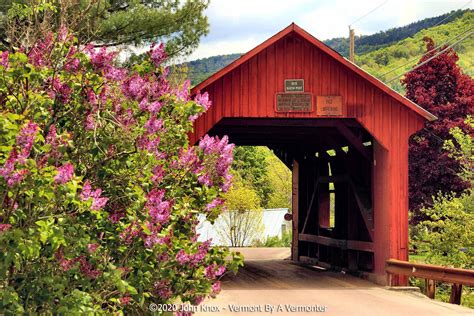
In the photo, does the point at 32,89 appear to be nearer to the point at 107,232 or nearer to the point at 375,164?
the point at 107,232

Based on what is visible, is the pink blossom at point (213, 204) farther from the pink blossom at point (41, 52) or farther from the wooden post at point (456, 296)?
the wooden post at point (456, 296)

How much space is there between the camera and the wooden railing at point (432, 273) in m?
14.5

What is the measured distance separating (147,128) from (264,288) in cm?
976

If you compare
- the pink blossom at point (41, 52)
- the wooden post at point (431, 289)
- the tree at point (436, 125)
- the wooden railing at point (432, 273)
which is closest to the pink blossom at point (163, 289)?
the pink blossom at point (41, 52)

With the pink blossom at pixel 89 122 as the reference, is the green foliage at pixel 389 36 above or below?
above

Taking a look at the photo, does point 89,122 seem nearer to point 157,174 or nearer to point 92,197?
point 157,174

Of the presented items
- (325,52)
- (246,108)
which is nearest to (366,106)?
(325,52)

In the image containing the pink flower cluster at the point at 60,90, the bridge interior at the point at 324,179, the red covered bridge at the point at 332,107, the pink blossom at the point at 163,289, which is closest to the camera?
the pink flower cluster at the point at 60,90

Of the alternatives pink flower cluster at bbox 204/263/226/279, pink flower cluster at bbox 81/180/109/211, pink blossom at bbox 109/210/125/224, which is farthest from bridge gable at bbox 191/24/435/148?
pink flower cluster at bbox 81/180/109/211

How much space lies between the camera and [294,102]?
17.8m

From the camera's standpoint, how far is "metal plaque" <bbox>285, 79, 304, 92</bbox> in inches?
704

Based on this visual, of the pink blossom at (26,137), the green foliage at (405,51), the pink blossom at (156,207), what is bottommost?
the pink blossom at (156,207)

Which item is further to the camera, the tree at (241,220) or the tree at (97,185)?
the tree at (241,220)

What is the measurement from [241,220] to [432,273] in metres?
24.5
